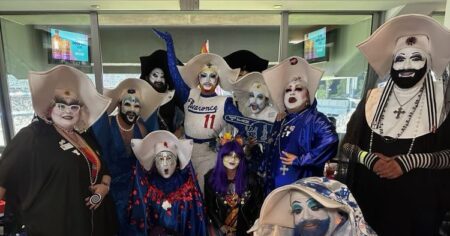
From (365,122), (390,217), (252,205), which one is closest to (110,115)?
(252,205)

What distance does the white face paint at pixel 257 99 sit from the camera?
2043 millimetres

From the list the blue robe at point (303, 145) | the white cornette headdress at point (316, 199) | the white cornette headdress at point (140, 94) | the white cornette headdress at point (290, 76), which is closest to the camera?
the white cornette headdress at point (316, 199)

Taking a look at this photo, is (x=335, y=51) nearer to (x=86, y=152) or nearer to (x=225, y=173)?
(x=225, y=173)

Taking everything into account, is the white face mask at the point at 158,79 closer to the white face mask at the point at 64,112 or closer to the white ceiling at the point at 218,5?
the white face mask at the point at 64,112

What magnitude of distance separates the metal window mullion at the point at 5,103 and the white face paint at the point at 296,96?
12.7ft

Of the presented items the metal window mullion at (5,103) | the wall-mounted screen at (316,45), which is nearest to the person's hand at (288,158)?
the wall-mounted screen at (316,45)

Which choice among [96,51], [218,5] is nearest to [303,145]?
[218,5]

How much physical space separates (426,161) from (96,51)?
383 cm

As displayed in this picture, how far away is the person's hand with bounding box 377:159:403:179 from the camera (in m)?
1.36

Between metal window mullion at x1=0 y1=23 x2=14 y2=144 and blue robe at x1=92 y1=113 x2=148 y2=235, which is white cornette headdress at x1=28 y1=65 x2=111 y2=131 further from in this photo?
metal window mullion at x1=0 y1=23 x2=14 y2=144

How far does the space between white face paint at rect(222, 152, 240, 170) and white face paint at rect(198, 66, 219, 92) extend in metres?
0.55

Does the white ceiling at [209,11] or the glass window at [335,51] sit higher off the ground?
the white ceiling at [209,11]

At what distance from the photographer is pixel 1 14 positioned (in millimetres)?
3986

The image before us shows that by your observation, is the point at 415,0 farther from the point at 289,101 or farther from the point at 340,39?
the point at 289,101
